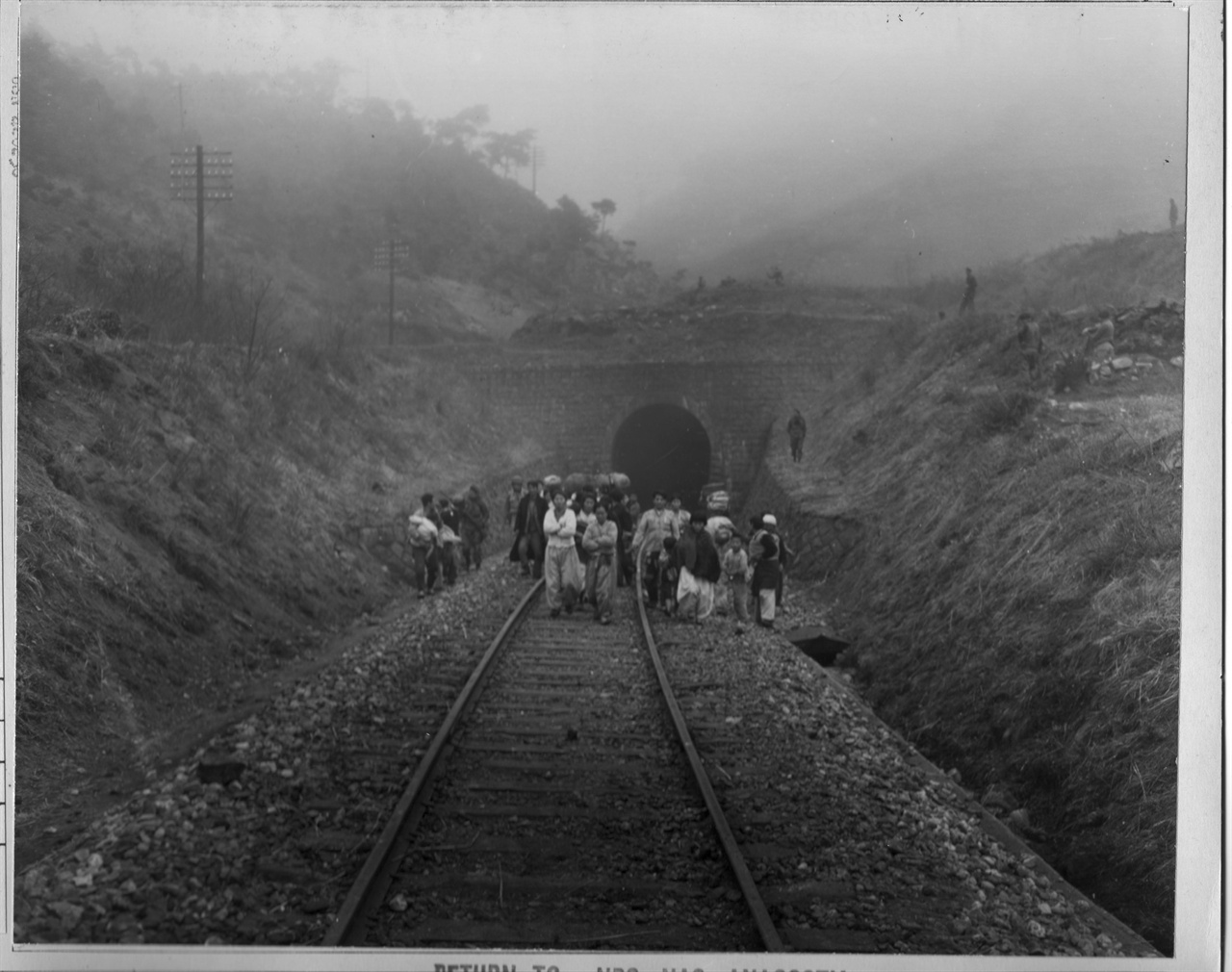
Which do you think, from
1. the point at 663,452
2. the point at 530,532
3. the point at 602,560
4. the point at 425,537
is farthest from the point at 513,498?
the point at 602,560

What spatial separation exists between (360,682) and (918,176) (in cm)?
390

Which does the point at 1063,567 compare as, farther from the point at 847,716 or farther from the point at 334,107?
the point at 334,107

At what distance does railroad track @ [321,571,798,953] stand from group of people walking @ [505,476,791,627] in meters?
2.02

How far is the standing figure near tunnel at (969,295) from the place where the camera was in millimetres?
5355

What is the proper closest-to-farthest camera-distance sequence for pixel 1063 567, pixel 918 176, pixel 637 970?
pixel 637 970, pixel 918 176, pixel 1063 567

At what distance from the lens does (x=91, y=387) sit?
452 cm

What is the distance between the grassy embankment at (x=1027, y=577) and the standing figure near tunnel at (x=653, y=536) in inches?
43.6

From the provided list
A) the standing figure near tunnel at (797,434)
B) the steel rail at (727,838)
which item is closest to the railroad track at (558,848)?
the steel rail at (727,838)

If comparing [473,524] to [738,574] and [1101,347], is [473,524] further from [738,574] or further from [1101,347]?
[1101,347]

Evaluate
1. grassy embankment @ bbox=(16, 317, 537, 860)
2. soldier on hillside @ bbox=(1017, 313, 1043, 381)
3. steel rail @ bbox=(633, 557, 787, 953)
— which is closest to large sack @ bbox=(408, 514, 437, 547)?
grassy embankment @ bbox=(16, 317, 537, 860)

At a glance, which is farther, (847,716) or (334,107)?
(847,716)

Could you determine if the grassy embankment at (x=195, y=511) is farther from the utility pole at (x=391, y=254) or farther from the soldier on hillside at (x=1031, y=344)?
the soldier on hillside at (x=1031, y=344)

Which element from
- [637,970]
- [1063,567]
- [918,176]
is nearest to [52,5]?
[918,176]

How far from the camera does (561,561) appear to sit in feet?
21.9
